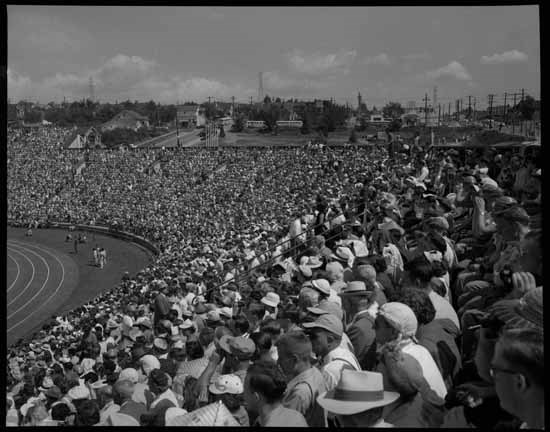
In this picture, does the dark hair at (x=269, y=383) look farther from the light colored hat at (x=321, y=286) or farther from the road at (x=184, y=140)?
the road at (x=184, y=140)

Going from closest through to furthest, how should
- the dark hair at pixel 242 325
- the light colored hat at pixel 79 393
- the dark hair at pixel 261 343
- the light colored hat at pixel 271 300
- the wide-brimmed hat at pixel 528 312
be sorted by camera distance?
the wide-brimmed hat at pixel 528 312
the dark hair at pixel 261 343
the dark hair at pixel 242 325
the light colored hat at pixel 79 393
the light colored hat at pixel 271 300

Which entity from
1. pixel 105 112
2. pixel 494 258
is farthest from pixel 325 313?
pixel 105 112

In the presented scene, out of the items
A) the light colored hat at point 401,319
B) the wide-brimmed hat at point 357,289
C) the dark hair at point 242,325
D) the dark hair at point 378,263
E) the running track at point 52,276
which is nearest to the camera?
the light colored hat at point 401,319

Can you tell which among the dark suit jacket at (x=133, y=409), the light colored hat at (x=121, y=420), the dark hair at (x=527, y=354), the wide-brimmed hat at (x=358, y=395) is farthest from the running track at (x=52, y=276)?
the dark hair at (x=527, y=354)

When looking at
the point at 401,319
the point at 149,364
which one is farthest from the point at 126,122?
the point at 401,319

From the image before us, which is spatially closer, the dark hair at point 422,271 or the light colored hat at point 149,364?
the dark hair at point 422,271

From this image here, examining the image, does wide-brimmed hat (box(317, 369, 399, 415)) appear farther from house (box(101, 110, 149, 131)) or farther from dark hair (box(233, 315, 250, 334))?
house (box(101, 110, 149, 131))

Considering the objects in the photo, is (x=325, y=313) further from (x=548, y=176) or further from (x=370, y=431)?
(x=548, y=176)
